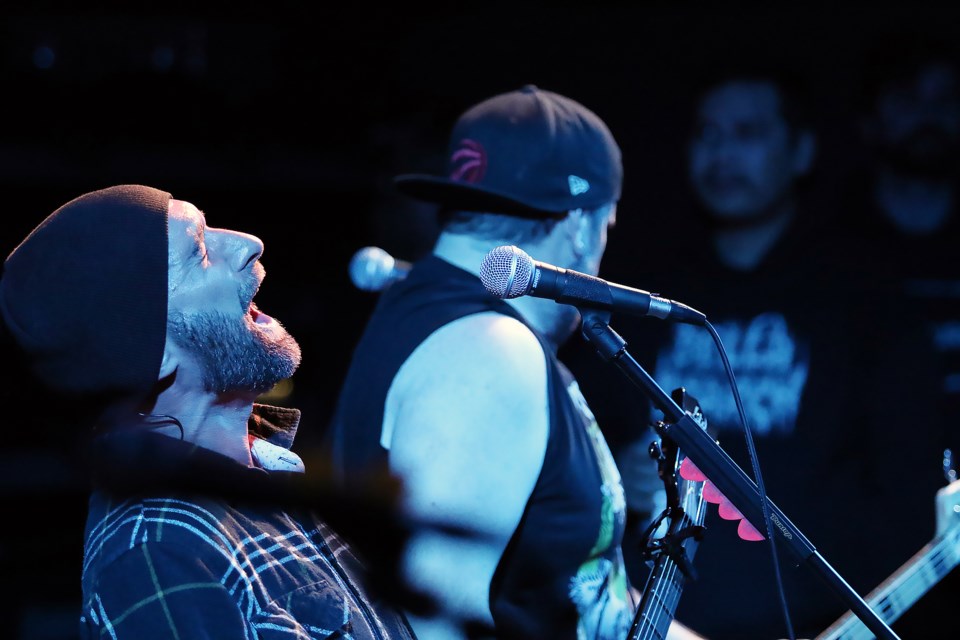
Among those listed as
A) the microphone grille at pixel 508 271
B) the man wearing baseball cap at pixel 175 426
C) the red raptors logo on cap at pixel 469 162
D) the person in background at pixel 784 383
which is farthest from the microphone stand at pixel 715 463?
the person in background at pixel 784 383

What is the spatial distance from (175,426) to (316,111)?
10.3 ft

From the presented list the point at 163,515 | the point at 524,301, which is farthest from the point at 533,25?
the point at 163,515

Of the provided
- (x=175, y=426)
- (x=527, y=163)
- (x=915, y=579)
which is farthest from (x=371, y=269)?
(x=915, y=579)

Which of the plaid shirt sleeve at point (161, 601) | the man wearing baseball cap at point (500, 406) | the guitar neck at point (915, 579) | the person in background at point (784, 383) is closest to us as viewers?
the plaid shirt sleeve at point (161, 601)

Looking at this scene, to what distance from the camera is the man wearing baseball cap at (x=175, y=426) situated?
4.83 ft

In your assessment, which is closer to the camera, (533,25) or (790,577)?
(790,577)

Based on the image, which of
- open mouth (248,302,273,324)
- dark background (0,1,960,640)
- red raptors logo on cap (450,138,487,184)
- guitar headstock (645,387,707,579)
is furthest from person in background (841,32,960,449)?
open mouth (248,302,273,324)

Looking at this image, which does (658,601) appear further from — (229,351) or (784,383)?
(784,383)

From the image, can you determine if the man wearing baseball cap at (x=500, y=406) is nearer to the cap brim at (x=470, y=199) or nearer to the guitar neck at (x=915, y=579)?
the cap brim at (x=470, y=199)

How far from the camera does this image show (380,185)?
4.68 metres

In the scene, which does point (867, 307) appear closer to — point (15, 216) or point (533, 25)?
point (533, 25)

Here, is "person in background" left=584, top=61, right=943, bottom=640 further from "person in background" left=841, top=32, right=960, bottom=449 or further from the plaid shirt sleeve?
the plaid shirt sleeve

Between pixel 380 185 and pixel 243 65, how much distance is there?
929 millimetres

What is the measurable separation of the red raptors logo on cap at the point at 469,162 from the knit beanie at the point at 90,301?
2.74ft
